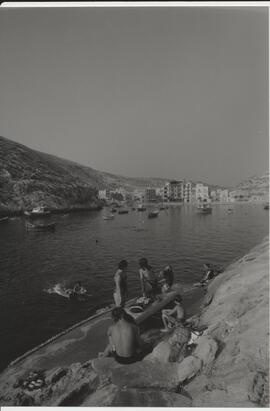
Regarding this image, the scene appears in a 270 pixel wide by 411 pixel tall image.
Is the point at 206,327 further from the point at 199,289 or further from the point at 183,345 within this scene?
the point at 199,289

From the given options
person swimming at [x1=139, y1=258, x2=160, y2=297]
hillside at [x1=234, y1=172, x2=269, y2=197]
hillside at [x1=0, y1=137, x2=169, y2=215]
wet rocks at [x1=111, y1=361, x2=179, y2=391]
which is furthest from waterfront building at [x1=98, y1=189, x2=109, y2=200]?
wet rocks at [x1=111, y1=361, x2=179, y2=391]

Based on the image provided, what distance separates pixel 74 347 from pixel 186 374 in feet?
11.3

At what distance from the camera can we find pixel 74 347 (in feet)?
27.6

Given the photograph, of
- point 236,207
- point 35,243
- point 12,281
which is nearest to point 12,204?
point 35,243

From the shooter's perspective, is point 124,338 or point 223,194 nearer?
point 124,338

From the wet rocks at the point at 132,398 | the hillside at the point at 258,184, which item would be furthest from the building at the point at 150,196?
the wet rocks at the point at 132,398

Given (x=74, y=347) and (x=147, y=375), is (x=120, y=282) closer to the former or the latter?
(x=74, y=347)

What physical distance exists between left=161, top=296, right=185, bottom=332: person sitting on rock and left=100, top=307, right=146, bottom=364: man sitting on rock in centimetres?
117

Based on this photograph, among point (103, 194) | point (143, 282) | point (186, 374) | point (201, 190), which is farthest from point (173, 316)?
point (103, 194)

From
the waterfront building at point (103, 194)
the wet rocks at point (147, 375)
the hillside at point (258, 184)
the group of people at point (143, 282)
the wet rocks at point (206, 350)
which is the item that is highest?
the waterfront building at point (103, 194)

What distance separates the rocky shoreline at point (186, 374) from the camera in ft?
18.3

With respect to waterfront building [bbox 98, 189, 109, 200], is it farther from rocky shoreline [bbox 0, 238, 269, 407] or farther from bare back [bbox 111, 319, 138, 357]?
bare back [bbox 111, 319, 138, 357]

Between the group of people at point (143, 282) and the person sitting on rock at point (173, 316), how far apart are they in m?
0.85

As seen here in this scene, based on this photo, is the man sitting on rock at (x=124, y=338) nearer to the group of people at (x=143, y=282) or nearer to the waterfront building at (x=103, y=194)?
the group of people at (x=143, y=282)
